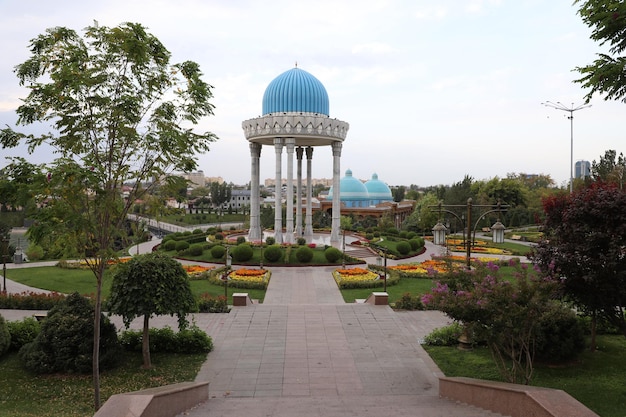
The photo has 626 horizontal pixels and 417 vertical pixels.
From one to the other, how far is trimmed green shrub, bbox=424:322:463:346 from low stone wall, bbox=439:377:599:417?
4.18 meters

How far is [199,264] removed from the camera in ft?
111

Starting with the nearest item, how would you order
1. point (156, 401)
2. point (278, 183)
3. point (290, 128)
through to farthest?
point (156, 401), point (290, 128), point (278, 183)

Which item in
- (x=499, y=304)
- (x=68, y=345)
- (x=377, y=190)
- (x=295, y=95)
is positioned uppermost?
(x=295, y=95)

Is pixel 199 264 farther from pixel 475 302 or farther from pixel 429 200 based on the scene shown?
pixel 429 200

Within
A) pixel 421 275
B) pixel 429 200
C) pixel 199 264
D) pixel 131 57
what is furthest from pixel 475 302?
pixel 429 200

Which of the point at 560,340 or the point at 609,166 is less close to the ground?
the point at 609,166

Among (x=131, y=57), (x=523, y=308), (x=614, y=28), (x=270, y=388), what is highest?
(x=614, y=28)

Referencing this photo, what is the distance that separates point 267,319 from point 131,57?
1206cm

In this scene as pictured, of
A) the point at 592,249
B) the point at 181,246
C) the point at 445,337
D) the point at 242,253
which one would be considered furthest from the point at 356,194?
the point at 592,249

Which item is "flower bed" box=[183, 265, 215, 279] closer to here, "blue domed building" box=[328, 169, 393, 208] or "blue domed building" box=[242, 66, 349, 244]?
"blue domed building" box=[242, 66, 349, 244]

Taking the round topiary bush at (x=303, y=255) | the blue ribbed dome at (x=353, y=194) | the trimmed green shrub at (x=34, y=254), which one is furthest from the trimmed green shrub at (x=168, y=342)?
the blue ribbed dome at (x=353, y=194)

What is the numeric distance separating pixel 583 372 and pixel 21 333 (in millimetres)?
16646

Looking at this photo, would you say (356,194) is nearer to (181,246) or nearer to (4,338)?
(181,246)

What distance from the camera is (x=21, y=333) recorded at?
595 inches
